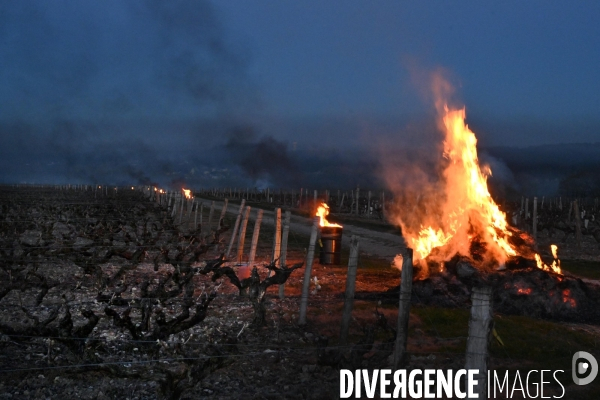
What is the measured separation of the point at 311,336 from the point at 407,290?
3058 millimetres

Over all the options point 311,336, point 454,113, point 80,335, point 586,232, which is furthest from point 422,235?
point 586,232

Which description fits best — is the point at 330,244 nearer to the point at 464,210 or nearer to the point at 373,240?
the point at 464,210

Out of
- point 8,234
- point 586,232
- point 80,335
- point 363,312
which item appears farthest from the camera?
point 586,232

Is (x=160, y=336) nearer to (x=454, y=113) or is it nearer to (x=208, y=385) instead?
(x=208, y=385)

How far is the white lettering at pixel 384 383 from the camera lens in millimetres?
6988

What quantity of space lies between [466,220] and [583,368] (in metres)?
6.10

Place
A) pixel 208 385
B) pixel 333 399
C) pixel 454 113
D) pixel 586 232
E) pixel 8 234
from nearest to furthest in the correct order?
pixel 333 399 < pixel 208 385 < pixel 454 113 < pixel 8 234 < pixel 586 232

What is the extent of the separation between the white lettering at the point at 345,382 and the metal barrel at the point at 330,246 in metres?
10.3

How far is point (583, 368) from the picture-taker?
823 centimetres

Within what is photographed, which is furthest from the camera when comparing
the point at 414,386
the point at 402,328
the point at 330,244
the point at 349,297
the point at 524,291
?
the point at 330,244

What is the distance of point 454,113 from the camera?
49.2 ft

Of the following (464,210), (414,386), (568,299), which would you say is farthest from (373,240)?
(414,386)

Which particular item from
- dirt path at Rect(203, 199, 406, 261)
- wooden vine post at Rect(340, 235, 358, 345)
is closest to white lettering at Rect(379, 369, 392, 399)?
wooden vine post at Rect(340, 235, 358, 345)

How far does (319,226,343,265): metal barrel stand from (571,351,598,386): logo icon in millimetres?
9448
